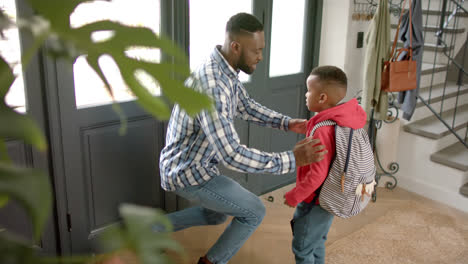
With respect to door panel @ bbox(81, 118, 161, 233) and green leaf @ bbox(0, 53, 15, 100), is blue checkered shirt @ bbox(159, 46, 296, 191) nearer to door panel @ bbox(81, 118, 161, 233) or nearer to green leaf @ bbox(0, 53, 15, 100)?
door panel @ bbox(81, 118, 161, 233)

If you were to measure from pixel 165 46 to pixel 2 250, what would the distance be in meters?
0.13

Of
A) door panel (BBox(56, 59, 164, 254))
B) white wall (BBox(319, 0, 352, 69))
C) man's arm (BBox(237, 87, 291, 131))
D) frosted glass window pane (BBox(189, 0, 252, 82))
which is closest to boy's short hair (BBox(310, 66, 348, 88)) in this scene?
man's arm (BBox(237, 87, 291, 131))

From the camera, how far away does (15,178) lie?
21 centimetres

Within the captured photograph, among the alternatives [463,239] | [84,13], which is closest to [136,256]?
[84,13]

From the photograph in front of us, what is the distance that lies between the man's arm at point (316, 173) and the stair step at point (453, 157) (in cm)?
196

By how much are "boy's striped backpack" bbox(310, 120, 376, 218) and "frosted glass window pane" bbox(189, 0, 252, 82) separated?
1148 millimetres

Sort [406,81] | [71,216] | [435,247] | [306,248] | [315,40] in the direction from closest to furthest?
[306,248], [71,216], [435,247], [406,81], [315,40]

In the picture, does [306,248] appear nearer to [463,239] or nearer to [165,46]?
[463,239]

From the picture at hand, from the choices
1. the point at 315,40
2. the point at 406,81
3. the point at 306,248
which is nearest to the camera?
the point at 306,248

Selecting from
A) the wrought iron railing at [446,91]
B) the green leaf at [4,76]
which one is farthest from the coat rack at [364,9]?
the green leaf at [4,76]

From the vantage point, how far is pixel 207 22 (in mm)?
2936

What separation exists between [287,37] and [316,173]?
1.69 metres

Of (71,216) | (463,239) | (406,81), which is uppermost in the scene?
(406,81)

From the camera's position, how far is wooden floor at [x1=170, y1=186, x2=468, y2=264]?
9.11ft
